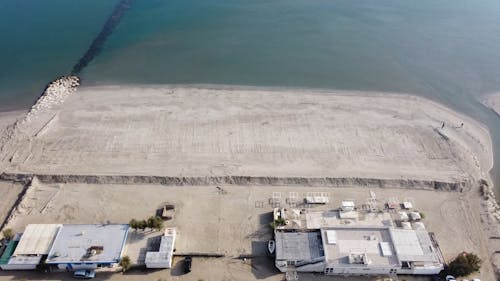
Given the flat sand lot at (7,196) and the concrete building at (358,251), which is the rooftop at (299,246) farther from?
the flat sand lot at (7,196)

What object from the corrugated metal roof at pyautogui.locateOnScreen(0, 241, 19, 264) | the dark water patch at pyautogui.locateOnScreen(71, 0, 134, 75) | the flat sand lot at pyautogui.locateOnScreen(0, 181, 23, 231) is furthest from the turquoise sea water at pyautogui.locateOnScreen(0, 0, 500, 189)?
the corrugated metal roof at pyautogui.locateOnScreen(0, 241, 19, 264)

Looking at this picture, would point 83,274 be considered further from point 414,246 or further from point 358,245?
point 414,246

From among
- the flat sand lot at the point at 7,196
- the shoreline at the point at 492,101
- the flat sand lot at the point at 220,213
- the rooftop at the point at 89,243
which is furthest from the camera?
the shoreline at the point at 492,101

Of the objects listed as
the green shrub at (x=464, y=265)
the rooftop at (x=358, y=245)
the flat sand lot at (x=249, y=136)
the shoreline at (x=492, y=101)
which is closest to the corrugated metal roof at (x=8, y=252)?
the flat sand lot at (x=249, y=136)

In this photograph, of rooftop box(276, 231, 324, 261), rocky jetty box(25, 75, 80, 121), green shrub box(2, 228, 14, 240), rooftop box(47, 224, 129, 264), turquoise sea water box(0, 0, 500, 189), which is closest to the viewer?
rooftop box(47, 224, 129, 264)

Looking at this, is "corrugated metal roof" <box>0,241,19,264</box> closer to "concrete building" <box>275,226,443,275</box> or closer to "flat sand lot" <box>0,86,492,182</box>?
"flat sand lot" <box>0,86,492,182</box>

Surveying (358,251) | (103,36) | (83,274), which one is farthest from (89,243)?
(103,36)
